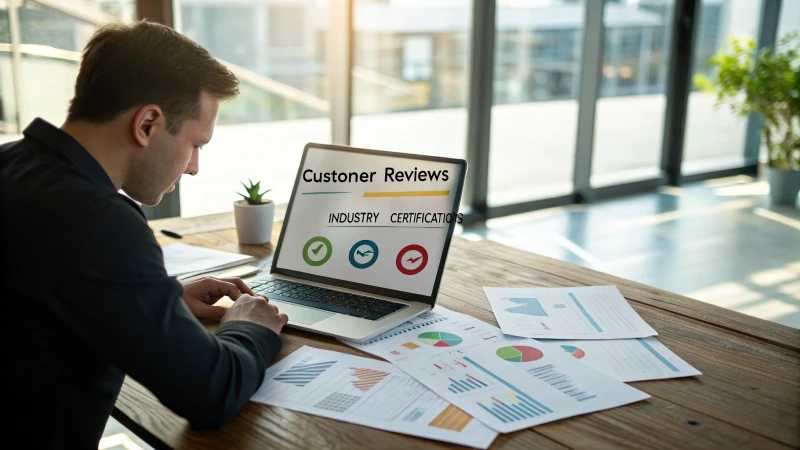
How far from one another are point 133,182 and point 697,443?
0.95 m

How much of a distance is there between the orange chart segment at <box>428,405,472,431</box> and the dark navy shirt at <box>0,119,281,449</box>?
287 millimetres

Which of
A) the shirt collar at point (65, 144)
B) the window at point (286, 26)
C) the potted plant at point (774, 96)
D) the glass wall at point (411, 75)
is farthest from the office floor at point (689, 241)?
the shirt collar at point (65, 144)

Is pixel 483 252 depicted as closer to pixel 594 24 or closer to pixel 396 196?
pixel 396 196

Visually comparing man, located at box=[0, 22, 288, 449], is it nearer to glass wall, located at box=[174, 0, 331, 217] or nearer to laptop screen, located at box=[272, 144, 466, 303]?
laptop screen, located at box=[272, 144, 466, 303]

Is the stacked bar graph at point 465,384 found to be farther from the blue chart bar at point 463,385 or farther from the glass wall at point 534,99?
the glass wall at point 534,99

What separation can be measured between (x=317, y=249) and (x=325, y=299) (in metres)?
0.18

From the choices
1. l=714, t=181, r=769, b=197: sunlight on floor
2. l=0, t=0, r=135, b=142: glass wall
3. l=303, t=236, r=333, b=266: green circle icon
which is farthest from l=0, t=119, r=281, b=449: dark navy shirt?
l=714, t=181, r=769, b=197: sunlight on floor

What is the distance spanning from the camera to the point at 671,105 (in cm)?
633

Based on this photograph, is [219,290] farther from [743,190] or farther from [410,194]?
[743,190]

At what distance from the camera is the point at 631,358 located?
4.23 feet

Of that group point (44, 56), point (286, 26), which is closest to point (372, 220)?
point (44, 56)

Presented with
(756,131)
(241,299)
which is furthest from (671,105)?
(241,299)

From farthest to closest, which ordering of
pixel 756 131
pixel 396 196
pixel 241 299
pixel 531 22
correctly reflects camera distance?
1. pixel 756 131
2. pixel 531 22
3. pixel 396 196
4. pixel 241 299

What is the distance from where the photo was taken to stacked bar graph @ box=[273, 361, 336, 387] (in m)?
1.19
